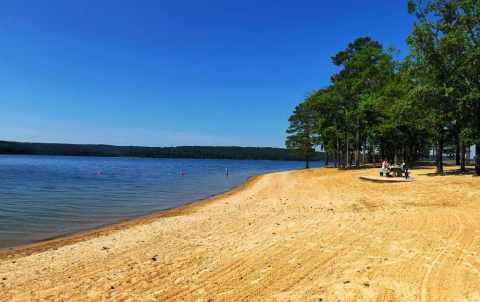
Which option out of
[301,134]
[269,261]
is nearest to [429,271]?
[269,261]

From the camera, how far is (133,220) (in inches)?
487

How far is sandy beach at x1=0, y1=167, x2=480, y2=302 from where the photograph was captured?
4.43m

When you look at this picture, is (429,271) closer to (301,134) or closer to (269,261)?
(269,261)

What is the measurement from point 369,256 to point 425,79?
1674 cm

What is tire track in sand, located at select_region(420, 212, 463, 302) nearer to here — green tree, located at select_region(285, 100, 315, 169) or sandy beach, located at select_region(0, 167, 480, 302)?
sandy beach, located at select_region(0, 167, 480, 302)

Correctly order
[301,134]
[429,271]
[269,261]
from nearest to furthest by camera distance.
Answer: [429,271], [269,261], [301,134]

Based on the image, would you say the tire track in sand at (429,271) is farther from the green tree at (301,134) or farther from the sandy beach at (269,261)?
the green tree at (301,134)

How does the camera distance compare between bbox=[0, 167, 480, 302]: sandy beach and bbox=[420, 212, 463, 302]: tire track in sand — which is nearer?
bbox=[420, 212, 463, 302]: tire track in sand

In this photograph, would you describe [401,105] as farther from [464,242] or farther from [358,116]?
[464,242]

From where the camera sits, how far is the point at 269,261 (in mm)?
5711

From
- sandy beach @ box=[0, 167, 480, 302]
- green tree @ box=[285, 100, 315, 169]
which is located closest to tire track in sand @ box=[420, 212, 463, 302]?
sandy beach @ box=[0, 167, 480, 302]

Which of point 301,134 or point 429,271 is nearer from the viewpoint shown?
point 429,271

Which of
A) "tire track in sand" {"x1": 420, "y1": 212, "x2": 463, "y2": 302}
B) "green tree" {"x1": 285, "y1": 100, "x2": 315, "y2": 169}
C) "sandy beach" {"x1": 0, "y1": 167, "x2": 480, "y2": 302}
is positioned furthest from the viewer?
"green tree" {"x1": 285, "y1": 100, "x2": 315, "y2": 169}

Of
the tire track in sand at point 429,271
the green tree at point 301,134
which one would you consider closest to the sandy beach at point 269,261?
the tire track in sand at point 429,271
